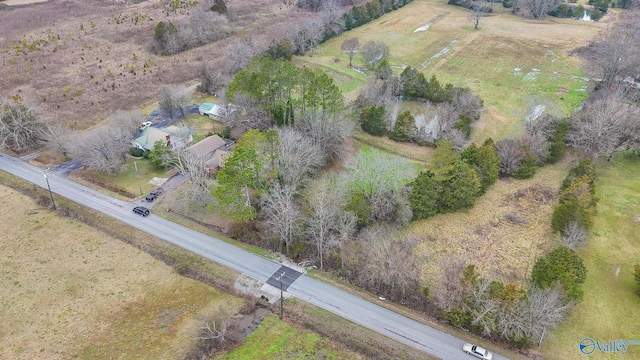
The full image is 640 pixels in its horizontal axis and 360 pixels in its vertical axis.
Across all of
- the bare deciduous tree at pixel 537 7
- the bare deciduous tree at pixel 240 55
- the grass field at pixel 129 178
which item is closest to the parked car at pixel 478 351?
the grass field at pixel 129 178

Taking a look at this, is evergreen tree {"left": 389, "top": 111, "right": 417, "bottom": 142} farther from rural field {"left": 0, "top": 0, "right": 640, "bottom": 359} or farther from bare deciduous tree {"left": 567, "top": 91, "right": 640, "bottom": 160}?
bare deciduous tree {"left": 567, "top": 91, "right": 640, "bottom": 160}

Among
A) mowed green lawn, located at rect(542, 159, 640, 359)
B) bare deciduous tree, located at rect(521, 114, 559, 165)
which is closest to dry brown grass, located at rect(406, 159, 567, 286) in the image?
bare deciduous tree, located at rect(521, 114, 559, 165)

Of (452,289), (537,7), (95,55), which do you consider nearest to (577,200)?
(452,289)

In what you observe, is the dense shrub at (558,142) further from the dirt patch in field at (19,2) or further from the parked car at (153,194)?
the dirt patch in field at (19,2)

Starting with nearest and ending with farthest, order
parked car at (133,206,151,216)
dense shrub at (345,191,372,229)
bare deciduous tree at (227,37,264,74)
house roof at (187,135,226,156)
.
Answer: dense shrub at (345,191,372,229)
parked car at (133,206,151,216)
house roof at (187,135,226,156)
bare deciduous tree at (227,37,264,74)

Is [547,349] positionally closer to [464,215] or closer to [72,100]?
[464,215]

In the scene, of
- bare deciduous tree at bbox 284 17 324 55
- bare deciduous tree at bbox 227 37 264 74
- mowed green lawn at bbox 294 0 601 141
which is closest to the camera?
mowed green lawn at bbox 294 0 601 141
